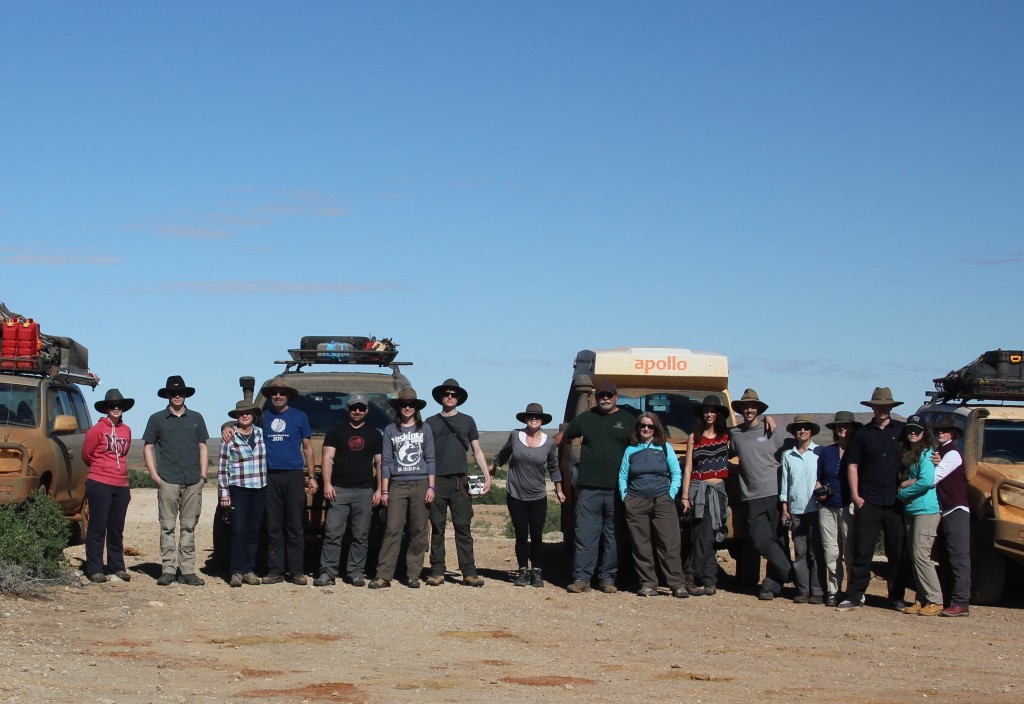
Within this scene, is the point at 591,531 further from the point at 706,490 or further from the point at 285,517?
the point at 285,517

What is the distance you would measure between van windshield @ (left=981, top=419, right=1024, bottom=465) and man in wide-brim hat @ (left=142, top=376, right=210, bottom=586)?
7.62 m

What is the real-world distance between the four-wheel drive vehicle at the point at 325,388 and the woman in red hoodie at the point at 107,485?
1060 mm

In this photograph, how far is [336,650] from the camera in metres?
10.1

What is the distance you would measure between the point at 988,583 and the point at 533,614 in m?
4.45

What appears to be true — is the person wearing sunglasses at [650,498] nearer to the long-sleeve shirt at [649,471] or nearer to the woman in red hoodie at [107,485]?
the long-sleeve shirt at [649,471]

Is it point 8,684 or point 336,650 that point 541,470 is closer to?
point 336,650

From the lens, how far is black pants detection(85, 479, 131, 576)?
13133mm

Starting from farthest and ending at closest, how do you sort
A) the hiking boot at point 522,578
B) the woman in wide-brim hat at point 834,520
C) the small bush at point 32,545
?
the hiking boot at point 522,578 → the woman in wide-brim hat at point 834,520 → the small bush at point 32,545

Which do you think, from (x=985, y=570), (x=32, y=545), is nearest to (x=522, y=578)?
(x=985, y=570)

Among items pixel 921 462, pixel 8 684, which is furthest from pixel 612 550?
pixel 8 684

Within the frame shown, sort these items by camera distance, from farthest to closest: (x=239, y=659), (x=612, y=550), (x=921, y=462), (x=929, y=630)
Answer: (x=612, y=550)
(x=921, y=462)
(x=929, y=630)
(x=239, y=659)

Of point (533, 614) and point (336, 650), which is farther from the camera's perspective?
point (533, 614)

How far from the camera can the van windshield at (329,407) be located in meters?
14.9

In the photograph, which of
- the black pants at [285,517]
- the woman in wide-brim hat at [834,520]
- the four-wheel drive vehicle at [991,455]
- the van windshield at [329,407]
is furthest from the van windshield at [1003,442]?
the black pants at [285,517]
